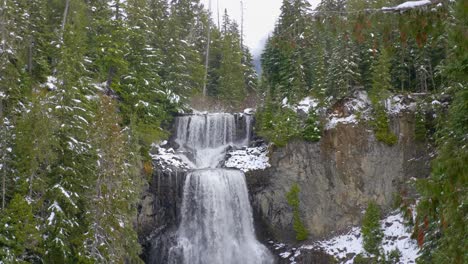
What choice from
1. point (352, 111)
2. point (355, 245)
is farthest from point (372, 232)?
point (352, 111)

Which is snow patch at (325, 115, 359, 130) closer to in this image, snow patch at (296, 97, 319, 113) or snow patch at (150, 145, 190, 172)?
snow patch at (296, 97, 319, 113)

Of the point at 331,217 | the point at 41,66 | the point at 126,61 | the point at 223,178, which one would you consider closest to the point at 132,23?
the point at 126,61

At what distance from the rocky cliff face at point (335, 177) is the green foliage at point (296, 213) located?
277 millimetres

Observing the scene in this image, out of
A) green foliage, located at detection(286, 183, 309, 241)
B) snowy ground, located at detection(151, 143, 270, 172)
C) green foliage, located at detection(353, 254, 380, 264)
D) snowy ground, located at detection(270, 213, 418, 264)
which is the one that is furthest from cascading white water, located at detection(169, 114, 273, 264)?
green foliage, located at detection(353, 254, 380, 264)

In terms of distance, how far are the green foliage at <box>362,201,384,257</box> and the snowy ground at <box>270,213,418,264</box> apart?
617 mm

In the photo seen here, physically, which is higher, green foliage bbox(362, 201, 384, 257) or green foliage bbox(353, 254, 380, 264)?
green foliage bbox(362, 201, 384, 257)

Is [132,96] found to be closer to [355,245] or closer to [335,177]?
[335,177]

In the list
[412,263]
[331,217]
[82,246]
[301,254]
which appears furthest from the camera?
[331,217]

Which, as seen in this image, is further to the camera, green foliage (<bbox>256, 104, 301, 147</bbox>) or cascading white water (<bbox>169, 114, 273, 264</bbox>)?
green foliage (<bbox>256, 104, 301, 147</bbox>)

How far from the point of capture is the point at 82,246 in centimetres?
1742

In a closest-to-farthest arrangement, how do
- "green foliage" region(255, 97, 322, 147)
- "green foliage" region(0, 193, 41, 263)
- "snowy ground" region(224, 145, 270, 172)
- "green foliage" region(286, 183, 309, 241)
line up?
1. "green foliage" region(0, 193, 41, 263)
2. "green foliage" region(286, 183, 309, 241)
3. "green foliage" region(255, 97, 322, 147)
4. "snowy ground" region(224, 145, 270, 172)

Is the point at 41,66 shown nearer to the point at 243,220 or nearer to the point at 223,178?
the point at 223,178

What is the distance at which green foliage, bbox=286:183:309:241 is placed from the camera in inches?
1083

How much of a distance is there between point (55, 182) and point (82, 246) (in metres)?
2.94
